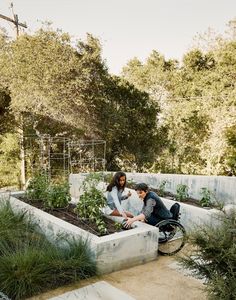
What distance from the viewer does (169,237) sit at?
511 centimetres

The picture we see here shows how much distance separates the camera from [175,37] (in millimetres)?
18469

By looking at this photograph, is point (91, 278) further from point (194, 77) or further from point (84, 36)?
point (194, 77)

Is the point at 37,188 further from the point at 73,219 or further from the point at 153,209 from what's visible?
the point at 153,209

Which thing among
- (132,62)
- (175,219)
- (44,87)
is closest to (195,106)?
(44,87)

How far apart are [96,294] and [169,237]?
1.89m

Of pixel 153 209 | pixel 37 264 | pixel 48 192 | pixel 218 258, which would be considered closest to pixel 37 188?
pixel 48 192

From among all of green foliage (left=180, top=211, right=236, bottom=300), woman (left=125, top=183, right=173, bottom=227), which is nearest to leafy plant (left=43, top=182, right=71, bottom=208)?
woman (left=125, top=183, right=173, bottom=227)

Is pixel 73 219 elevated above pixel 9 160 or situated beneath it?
situated beneath

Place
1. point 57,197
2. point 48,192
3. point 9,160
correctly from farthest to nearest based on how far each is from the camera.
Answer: point 9,160 → point 48,192 → point 57,197

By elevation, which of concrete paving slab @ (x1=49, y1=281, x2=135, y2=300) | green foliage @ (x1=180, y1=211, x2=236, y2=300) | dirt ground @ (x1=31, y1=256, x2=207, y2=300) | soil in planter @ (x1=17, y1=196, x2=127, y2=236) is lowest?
dirt ground @ (x1=31, y1=256, x2=207, y2=300)

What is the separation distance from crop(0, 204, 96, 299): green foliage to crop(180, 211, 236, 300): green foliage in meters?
1.34

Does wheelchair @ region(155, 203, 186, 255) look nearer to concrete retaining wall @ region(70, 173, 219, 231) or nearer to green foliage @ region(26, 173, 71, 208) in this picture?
concrete retaining wall @ region(70, 173, 219, 231)

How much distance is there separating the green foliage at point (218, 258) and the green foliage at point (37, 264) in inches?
52.7

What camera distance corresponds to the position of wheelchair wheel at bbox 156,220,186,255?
A: 4867 mm
